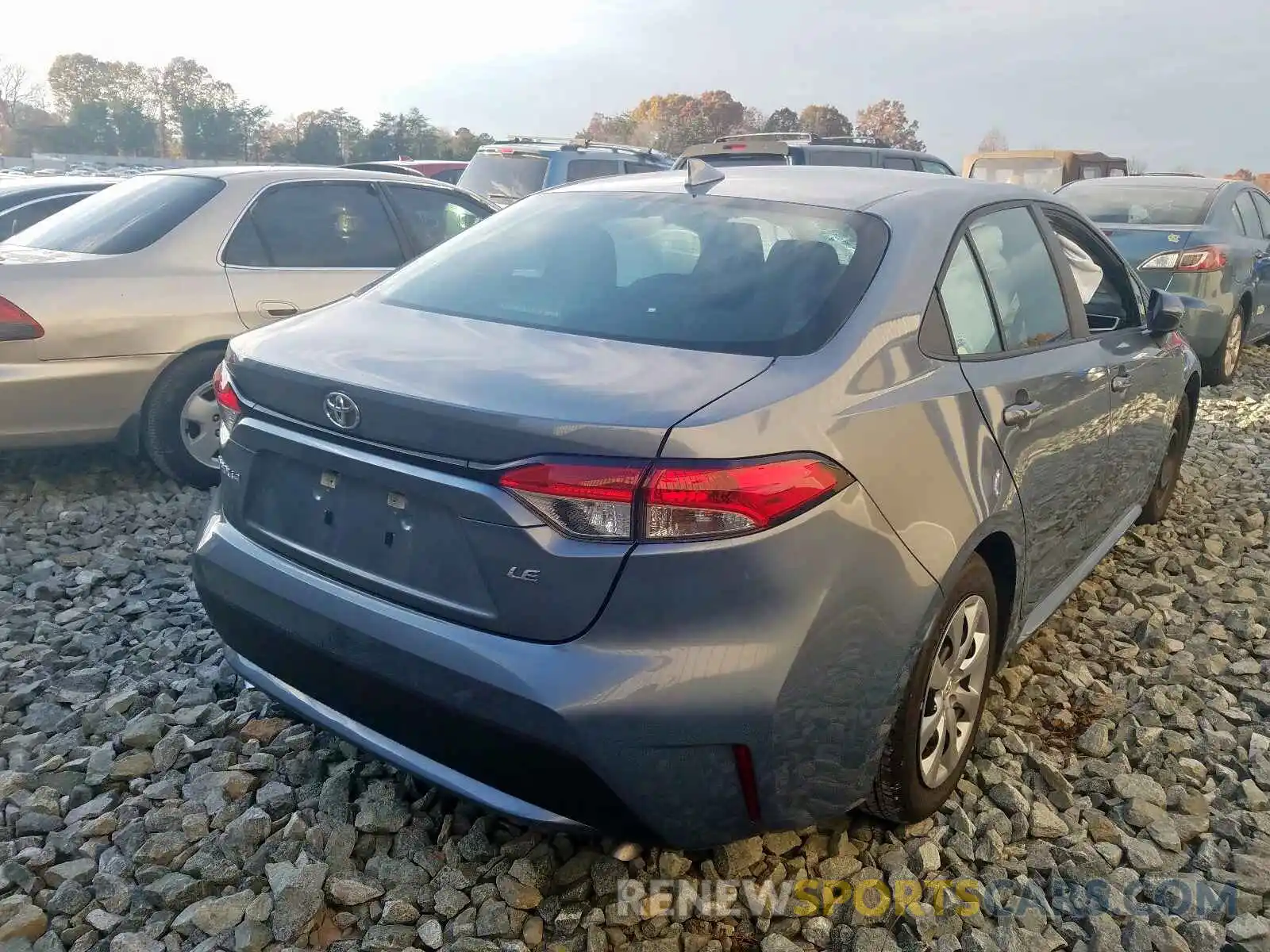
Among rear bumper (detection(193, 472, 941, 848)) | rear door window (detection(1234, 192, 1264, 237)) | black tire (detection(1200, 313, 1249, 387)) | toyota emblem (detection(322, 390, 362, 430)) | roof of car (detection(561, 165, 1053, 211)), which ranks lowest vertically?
black tire (detection(1200, 313, 1249, 387))

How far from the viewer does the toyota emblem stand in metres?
2.05

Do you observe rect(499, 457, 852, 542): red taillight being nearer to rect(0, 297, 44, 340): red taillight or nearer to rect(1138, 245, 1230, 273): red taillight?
rect(0, 297, 44, 340): red taillight

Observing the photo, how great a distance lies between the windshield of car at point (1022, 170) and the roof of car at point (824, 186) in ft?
51.6

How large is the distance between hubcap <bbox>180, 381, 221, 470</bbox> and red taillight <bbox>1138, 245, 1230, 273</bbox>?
6447 mm

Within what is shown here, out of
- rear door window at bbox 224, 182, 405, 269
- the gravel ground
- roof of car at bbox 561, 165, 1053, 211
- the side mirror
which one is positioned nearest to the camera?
the gravel ground

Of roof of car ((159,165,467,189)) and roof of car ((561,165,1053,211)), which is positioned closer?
roof of car ((561,165,1053,211))

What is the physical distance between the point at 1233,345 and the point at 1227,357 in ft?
0.48

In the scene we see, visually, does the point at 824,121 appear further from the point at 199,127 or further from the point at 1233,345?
the point at 1233,345

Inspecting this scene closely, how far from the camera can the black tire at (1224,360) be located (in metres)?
7.88

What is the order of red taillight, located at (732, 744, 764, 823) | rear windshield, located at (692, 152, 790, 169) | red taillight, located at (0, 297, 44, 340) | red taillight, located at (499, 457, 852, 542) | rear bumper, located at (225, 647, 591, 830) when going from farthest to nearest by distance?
1. rear windshield, located at (692, 152, 790, 169)
2. red taillight, located at (0, 297, 44, 340)
3. rear bumper, located at (225, 647, 591, 830)
4. red taillight, located at (732, 744, 764, 823)
5. red taillight, located at (499, 457, 852, 542)

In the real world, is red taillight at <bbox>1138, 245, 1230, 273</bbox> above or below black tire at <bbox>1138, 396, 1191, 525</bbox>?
above

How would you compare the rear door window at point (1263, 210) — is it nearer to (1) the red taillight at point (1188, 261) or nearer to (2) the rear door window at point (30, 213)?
(1) the red taillight at point (1188, 261)

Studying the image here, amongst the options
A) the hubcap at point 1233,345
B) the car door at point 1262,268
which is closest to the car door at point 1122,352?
the hubcap at point 1233,345

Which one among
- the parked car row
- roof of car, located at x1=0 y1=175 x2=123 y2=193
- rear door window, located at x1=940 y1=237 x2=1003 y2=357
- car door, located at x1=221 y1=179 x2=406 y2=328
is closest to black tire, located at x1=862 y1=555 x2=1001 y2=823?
the parked car row
